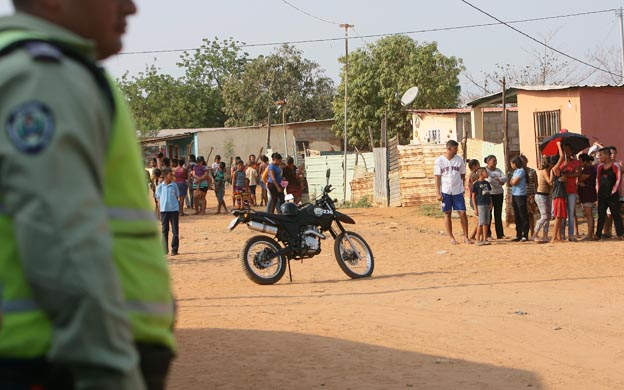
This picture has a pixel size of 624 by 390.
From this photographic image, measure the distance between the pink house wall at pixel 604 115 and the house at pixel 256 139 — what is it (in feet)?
82.8

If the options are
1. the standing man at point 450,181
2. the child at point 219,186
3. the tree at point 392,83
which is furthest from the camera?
the tree at point 392,83

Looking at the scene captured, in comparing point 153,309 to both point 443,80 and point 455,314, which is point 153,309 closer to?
point 455,314

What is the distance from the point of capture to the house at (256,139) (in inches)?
1895

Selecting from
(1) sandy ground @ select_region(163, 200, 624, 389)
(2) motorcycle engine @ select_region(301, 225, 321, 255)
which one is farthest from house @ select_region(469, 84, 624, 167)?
(2) motorcycle engine @ select_region(301, 225, 321, 255)

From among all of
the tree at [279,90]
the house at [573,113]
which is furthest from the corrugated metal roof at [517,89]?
the tree at [279,90]

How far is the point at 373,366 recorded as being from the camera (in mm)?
7242

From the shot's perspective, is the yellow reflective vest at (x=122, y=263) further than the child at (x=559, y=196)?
No

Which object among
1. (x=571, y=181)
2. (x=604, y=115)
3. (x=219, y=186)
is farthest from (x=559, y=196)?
(x=219, y=186)

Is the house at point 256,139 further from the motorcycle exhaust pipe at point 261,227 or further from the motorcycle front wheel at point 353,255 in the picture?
the motorcycle exhaust pipe at point 261,227

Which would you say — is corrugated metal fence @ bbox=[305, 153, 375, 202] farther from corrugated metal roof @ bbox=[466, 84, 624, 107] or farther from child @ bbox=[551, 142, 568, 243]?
child @ bbox=[551, 142, 568, 243]

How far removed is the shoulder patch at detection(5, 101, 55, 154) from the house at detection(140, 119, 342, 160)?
44.4 metres

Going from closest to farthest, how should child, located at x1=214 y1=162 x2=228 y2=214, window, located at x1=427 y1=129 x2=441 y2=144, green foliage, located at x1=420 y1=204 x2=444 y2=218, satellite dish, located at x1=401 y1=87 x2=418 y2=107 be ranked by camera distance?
green foliage, located at x1=420 y1=204 x2=444 y2=218, child, located at x1=214 y1=162 x2=228 y2=214, satellite dish, located at x1=401 y1=87 x2=418 y2=107, window, located at x1=427 y1=129 x2=441 y2=144

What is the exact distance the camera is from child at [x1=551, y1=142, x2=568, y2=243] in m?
17.7

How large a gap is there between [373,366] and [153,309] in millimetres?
5411
